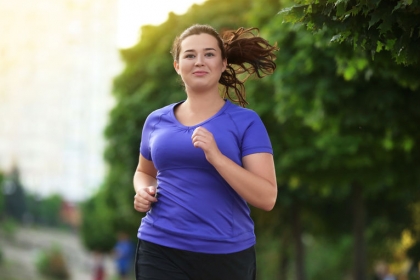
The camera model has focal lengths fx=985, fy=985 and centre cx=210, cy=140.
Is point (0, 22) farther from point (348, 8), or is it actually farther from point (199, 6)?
point (348, 8)

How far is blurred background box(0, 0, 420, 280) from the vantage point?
42.3ft

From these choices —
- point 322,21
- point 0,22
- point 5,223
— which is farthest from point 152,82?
point 0,22

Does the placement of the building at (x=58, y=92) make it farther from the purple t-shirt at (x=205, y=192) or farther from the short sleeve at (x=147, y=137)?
the purple t-shirt at (x=205, y=192)

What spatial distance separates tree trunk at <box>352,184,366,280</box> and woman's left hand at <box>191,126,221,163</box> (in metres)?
19.2

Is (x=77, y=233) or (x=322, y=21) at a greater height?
(x=322, y=21)

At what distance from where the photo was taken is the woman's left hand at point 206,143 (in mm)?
4012

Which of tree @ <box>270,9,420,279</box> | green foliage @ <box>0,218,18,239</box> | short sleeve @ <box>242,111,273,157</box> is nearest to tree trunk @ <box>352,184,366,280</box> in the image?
tree @ <box>270,9,420,279</box>

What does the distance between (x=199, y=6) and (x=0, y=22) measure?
37.5 meters

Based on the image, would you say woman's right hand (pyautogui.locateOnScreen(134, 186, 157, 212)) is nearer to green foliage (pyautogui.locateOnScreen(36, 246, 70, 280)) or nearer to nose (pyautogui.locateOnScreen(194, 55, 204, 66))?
nose (pyautogui.locateOnScreen(194, 55, 204, 66))

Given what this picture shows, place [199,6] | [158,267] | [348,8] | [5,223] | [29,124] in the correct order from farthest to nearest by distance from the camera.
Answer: [29,124] → [5,223] → [199,6] → [348,8] → [158,267]

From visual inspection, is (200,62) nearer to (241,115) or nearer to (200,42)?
(200,42)

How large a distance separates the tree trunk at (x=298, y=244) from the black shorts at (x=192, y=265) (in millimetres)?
22200

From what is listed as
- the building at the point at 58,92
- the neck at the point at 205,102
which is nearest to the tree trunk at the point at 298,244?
the neck at the point at 205,102

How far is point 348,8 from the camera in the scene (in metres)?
5.68
